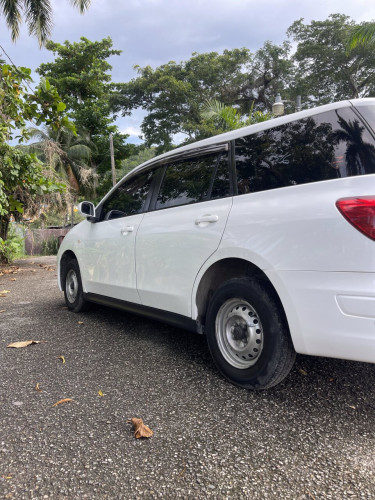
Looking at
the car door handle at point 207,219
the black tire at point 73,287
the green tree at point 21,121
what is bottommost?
the black tire at point 73,287

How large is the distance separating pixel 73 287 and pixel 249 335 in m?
3.03

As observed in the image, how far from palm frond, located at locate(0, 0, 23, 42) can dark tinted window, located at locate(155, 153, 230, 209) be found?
16011mm

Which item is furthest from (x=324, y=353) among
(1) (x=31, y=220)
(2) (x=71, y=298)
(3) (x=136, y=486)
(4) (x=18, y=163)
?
(1) (x=31, y=220)

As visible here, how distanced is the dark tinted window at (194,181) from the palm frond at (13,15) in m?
16.0

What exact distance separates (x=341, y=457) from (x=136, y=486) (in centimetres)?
97

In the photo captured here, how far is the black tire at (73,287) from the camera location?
4.61 metres

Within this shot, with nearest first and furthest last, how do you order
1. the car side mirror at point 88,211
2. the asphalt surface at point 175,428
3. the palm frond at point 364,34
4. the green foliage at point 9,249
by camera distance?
the asphalt surface at point 175,428
the car side mirror at point 88,211
the palm frond at point 364,34
the green foliage at point 9,249

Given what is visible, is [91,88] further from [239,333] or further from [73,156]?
[239,333]

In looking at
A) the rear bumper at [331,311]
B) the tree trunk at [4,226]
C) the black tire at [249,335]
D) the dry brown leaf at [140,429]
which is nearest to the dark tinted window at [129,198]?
the black tire at [249,335]

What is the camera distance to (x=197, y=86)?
28078mm

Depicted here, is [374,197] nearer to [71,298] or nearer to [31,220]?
[71,298]

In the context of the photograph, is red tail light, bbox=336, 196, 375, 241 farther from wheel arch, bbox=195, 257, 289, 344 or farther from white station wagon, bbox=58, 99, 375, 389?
wheel arch, bbox=195, 257, 289, 344

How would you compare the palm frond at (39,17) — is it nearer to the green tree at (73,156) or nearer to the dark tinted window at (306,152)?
the green tree at (73,156)

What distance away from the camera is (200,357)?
10.3 ft
